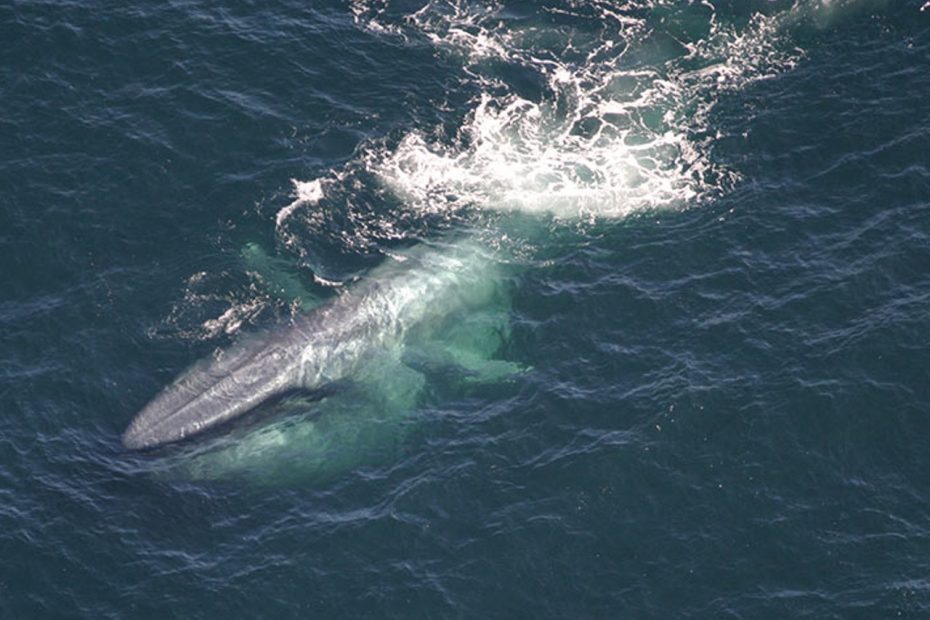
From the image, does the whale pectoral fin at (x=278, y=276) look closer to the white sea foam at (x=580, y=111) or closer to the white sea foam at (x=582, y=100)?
the white sea foam at (x=582, y=100)

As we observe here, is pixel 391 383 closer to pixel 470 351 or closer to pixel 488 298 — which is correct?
pixel 470 351

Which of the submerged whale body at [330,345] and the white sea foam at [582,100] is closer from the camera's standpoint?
the submerged whale body at [330,345]

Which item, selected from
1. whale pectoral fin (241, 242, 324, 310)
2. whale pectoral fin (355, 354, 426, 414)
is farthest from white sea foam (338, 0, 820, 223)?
whale pectoral fin (355, 354, 426, 414)

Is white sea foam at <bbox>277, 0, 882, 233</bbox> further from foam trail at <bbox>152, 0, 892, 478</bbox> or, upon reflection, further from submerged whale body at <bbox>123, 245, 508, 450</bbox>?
submerged whale body at <bbox>123, 245, 508, 450</bbox>

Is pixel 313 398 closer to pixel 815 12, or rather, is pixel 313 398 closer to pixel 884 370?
pixel 884 370

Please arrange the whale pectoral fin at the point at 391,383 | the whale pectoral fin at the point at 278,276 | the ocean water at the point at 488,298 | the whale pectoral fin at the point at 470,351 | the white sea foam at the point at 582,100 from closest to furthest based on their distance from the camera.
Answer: the ocean water at the point at 488,298, the whale pectoral fin at the point at 391,383, the whale pectoral fin at the point at 470,351, the whale pectoral fin at the point at 278,276, the white sea foam at the point at 582,100

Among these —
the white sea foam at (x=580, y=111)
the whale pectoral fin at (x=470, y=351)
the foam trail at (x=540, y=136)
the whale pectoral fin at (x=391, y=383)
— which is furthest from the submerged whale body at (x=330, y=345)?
the white sea foam at (x=580, y=111)
